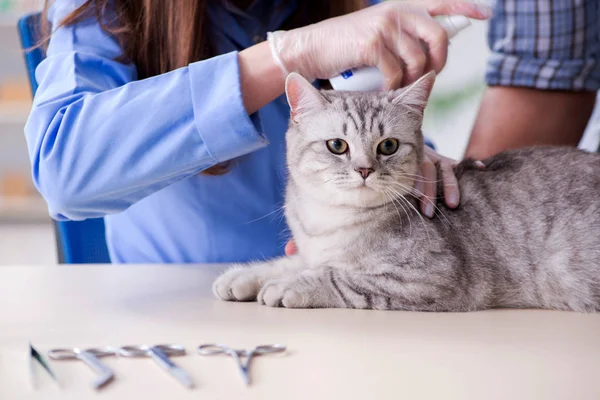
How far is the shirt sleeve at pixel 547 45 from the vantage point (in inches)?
71.1

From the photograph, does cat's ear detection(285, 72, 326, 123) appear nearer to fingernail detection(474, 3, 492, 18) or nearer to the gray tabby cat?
the gray tabby cat

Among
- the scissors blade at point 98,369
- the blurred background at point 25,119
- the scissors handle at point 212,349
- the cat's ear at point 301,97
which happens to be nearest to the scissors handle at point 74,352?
the scissors blade at point 98,369

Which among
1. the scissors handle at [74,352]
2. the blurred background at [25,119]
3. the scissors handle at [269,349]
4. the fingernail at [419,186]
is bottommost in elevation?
the blurred background at [25,119]

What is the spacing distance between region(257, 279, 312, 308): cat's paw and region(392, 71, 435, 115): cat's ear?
404 mm

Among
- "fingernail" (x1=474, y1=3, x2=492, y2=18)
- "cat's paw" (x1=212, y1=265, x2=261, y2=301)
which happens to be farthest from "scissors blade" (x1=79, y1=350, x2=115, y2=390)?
"fingernail" (x1=474, y1=3, x2=492, y2=18)

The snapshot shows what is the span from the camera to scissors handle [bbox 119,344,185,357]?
2.72ft

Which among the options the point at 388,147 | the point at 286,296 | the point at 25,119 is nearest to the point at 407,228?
the point at 388,147

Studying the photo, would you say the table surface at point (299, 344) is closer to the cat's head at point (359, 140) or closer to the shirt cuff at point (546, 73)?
the cat's head at point (359, 140)

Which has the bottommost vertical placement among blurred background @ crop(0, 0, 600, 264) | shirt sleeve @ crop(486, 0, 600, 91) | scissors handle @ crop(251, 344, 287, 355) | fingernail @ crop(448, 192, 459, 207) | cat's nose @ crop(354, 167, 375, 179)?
blurred background @ crop(0, 0, 600, 264)

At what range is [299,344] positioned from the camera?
0.88 m

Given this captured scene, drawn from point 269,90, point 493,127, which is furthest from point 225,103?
point 493,127

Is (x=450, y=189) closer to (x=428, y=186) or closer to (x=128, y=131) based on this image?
(x=428, y=186)

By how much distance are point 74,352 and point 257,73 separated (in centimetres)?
59

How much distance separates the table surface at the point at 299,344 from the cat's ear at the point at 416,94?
0.40 metres
